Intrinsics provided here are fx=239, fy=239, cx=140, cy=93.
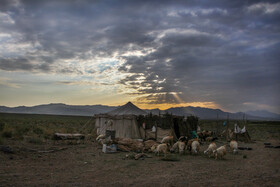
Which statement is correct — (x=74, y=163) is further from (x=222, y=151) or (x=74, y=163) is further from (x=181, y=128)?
(x=181, y=128)

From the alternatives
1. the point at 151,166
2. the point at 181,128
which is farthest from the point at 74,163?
the point at 181,128

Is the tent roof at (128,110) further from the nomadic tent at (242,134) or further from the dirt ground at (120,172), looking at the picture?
the nomadic tent at (242,134)

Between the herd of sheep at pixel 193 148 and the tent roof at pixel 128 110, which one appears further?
the tent roof at pixel 128 110

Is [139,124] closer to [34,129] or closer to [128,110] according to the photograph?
[128,110]

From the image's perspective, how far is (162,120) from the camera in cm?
1848

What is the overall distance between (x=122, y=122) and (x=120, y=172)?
10954 mm

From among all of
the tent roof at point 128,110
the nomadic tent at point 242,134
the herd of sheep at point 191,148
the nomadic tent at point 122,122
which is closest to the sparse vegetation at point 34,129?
the nomadic tent at point 122,122

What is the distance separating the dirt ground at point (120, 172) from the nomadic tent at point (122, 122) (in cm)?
723

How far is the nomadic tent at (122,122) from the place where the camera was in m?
19.4

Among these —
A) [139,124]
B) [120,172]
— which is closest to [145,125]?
[139,124]

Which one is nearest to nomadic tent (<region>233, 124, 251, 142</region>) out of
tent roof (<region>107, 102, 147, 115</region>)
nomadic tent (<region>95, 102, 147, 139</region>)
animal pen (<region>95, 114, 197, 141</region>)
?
animal pen (<region>95, 114, 197, 141</region>)

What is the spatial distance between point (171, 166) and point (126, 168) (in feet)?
6.71

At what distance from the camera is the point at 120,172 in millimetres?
9195

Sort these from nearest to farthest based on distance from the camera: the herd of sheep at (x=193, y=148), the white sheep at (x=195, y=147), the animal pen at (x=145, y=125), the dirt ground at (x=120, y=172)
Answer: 1. the dirt ground at (x=120, y=172)
2. the herd of sheep at (x=193, y=148)
3. the white sheep at (x=195, y=147)
4. the animal pen at (x=145, y=125)
